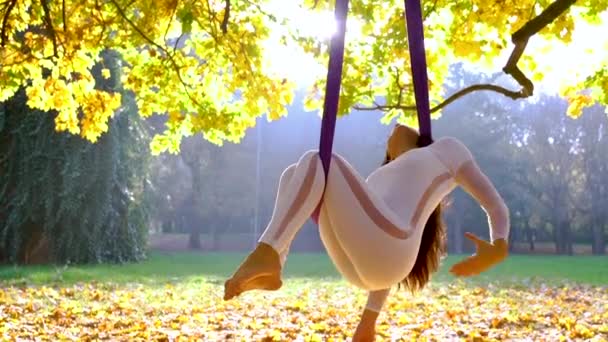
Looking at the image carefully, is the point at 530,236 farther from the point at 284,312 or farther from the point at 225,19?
the point at 225,19

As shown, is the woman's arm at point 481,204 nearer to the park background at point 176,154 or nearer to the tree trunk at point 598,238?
the park background at point 176,154

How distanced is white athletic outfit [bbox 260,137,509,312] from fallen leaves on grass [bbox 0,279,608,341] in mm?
2840

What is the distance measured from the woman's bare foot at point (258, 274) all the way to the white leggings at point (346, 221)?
3 centimetres

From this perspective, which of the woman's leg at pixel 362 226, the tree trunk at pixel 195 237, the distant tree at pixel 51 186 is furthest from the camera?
the tree trunk at pixel 195 237

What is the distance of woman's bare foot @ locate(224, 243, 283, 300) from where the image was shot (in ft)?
6.12

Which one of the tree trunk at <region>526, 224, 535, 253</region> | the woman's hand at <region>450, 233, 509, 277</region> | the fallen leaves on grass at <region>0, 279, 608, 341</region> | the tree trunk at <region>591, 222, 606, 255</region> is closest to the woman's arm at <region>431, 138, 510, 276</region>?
Result: the woman's hand at <region>450, 233, 509, 277</region>

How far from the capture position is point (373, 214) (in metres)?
2.05

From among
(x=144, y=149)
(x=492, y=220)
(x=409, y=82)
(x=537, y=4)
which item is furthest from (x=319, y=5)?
(x=144, y=149)

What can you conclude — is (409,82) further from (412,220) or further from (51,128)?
(51,128)

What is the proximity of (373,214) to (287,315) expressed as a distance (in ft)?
14.9

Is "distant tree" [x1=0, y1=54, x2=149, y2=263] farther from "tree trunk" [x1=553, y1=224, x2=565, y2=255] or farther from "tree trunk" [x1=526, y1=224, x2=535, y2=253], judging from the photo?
"tree trunk" [x1=526, y1=224, x2=535, y2=253]

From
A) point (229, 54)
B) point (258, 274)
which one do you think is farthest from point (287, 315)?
point (258, 274)

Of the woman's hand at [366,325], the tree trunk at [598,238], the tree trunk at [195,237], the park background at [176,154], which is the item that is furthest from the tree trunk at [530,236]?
the woman's hand at [366,325]

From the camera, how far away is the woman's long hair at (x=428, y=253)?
8.63 ft
